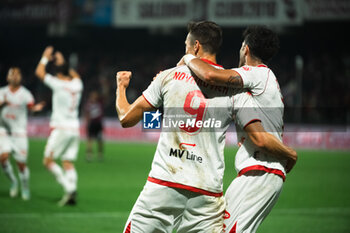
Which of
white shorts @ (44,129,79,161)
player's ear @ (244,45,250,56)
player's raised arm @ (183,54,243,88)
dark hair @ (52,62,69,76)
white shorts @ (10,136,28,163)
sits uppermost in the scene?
player's ear @ (244,45,250,56)

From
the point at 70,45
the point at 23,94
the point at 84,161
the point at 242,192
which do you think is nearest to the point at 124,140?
the point at 70,45

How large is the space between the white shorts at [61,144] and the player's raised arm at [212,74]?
20.3ft

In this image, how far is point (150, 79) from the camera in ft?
35.3

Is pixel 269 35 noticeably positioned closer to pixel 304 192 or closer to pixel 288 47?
pixel 304 192

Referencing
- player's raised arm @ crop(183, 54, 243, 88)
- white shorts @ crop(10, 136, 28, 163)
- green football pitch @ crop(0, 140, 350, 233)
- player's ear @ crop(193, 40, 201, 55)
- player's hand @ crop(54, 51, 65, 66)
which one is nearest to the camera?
player's raised arm @ crop(183, 54, 243, 88)

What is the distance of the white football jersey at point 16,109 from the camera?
1010cm

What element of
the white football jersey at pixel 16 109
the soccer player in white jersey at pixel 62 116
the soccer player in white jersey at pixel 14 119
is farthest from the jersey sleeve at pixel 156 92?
the white football jersey at pixel 16 109

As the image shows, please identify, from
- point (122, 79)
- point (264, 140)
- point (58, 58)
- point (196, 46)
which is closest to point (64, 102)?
point (58, 58)

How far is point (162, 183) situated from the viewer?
3467mm

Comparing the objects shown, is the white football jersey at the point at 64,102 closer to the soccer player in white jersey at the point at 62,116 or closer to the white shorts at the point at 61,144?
the soccer player in white jersey at the point at 62,116

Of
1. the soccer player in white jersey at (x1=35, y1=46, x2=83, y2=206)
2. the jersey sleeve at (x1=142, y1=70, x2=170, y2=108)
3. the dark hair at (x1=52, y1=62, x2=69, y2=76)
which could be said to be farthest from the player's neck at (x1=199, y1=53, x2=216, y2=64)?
the dark hair at (x1=52, y1=62, x2=69, y2=76)

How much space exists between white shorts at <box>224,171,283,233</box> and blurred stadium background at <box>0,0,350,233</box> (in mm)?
2792

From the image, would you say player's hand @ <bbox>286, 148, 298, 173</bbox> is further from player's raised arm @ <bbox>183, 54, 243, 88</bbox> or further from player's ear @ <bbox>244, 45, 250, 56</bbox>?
player's ear @ <bbox>244, 45, 250, 56</bbox>

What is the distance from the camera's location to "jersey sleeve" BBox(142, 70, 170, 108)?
3.52m
